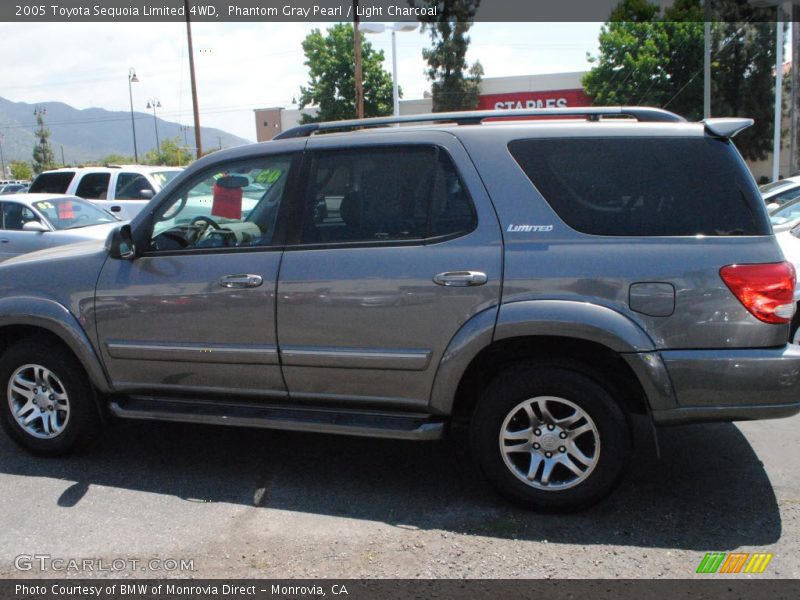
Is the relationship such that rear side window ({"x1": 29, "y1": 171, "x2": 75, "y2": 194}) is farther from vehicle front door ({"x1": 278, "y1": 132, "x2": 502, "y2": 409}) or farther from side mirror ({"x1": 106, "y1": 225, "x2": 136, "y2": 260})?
vehicle front door ({"x1": 278, "y1": 132, "x2": 502, "y2": 409})

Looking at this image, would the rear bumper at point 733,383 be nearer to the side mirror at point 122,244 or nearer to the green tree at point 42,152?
the side mirror at point 122,244

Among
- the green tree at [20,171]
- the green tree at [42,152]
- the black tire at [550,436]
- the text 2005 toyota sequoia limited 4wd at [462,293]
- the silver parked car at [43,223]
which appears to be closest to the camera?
the text 2005 toyota sequoia limited 4wd at [462,293]

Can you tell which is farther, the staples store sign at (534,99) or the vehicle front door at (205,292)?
the staples store sign at (534,99)

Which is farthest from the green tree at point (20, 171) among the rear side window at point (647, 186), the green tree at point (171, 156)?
the rear side window at point (647, 186)

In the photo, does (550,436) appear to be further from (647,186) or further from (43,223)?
(43,223)

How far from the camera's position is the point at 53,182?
1416 cm

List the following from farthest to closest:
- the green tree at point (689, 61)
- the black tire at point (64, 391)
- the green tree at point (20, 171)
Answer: the green tree at point (20, 171) < the green tree at point (689, 61) < the black tire at point (64, 391)

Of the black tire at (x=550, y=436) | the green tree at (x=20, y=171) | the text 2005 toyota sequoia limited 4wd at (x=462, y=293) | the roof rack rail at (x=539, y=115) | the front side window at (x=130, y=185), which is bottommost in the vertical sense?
the black tire at (x=550, y=436)

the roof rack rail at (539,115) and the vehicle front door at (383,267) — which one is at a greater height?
the roof rack rail at (539,115)

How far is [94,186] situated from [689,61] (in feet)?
88.9

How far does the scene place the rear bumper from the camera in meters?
3.42

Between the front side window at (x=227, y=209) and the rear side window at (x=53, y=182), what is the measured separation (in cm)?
1081

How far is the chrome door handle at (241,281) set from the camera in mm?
3998
